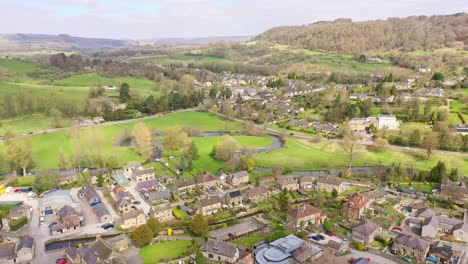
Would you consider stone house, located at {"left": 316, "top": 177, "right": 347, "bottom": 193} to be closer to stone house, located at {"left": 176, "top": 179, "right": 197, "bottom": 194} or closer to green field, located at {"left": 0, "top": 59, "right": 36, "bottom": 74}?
stone house, located at {"left": 176, "top": 179, "right": 197, "bottom": 194}

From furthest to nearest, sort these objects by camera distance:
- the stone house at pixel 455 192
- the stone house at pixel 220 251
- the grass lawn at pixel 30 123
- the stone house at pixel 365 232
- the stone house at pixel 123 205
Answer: the grass lawn at pixel 30 123 → the stone house at pixel 455 192 → the stone house at pixel 123 205 → the stone house at pixel 365 232 → the stone house at pixel 220 251

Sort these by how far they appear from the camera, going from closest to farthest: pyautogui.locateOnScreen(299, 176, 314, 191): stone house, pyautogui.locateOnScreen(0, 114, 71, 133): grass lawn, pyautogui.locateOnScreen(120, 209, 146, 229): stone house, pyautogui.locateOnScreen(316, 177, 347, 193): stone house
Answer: pyautogui.locateOnScreen(120, 209, 146, 229): stone house → pyautogui.locateOnScreen(316, 177, 347, 193): stone house → pyautogui.locateOnScreen(299, 176, 314, 191): stone house → pyautogui.locateOnScreen(0, 114, 71, 133): grass lawn

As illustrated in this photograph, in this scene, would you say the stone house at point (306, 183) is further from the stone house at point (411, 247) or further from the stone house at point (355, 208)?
the stone house at point (411, 247)

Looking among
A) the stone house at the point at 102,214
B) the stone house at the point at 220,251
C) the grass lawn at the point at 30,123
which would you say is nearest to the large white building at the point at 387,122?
the stone house at the point at 220,251

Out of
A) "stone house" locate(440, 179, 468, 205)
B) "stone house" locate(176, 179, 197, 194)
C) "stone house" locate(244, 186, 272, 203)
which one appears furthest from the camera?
"stone house" locate(176, 179, 197, 194)

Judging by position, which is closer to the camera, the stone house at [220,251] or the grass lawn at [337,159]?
the stone house at [220,251]

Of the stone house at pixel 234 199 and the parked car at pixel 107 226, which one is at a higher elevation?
the stone house at pixel 234 199

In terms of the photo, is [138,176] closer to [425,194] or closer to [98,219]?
[98,219]

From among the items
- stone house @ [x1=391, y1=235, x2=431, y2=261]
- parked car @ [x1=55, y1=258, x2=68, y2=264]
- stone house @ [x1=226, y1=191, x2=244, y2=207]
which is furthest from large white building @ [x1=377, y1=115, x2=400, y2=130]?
parked car @ [x1=55, y1=258, x2=68, y2=264]
